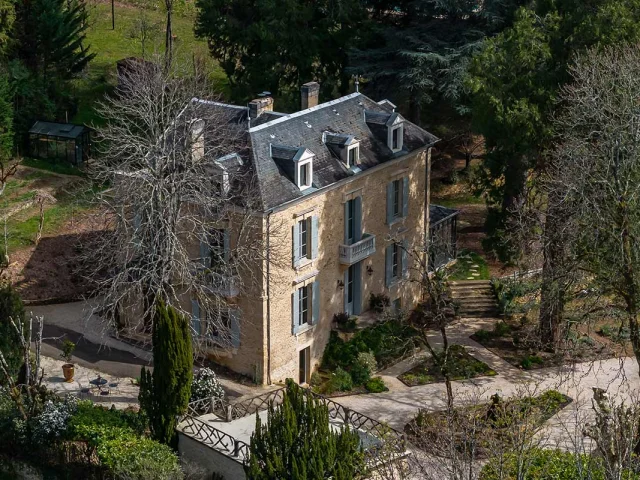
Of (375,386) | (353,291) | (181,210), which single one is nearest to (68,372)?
(181,210)

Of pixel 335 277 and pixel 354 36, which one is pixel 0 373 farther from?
pixel 354 36

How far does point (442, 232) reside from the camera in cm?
5303

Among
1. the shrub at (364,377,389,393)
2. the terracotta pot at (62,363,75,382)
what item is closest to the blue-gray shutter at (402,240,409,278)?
the shrub at (364,377,389,393)

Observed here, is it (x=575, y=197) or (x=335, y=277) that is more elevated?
(x=575, y=197)

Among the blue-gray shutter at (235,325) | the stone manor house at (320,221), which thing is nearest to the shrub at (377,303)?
the stone manor house at (320,221)

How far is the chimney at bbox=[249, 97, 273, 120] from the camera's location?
4572cm

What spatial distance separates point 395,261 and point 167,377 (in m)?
15.0

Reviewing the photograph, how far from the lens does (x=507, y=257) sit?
51438 mm

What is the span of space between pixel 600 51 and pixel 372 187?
995 cm

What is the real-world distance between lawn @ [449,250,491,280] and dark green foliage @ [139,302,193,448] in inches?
660

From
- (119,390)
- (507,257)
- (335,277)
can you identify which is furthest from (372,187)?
(119,390)

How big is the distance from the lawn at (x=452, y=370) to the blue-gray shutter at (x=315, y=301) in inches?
152

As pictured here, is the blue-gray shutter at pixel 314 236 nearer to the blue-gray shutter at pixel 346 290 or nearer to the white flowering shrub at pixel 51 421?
the blue-gray shutter at pixel 346 290

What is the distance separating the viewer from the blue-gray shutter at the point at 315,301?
4453 cm
